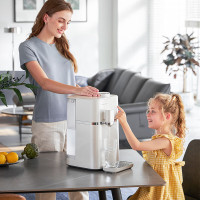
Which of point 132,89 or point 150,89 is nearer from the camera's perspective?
point 150,89

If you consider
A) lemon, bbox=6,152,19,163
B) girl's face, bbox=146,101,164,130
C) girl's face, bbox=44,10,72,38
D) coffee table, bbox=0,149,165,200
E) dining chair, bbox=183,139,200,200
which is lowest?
dining chair, bbox=183,139,200,200

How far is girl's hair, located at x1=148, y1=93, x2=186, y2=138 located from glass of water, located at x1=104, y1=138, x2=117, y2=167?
0.36 m

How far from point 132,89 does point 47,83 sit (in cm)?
340

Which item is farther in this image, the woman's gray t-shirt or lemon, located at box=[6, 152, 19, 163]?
the woman's gray t-shirt

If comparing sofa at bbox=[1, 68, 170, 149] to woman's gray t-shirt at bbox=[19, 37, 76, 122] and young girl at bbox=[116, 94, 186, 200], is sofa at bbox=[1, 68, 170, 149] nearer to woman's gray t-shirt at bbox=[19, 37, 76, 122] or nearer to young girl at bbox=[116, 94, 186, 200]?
woman's gray t-shirt at bbox=[19, 37, 76, 122]

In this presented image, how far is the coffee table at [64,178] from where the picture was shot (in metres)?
1.88

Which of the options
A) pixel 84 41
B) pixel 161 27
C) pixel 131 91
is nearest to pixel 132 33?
pixel 161 27

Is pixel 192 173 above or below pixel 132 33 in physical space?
below

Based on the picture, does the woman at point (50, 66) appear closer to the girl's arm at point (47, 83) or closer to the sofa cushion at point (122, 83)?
the girl's arm at point (47, 83)

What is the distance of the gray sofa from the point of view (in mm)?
4648

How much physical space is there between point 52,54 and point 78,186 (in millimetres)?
991

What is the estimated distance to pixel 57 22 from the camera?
2582mm

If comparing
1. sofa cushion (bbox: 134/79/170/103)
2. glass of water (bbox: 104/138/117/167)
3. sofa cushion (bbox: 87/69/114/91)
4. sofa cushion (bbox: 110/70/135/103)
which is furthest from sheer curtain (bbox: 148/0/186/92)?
glass of water (bbox: 104/138/117/167)

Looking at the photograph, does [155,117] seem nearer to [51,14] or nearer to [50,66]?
[50,66]
